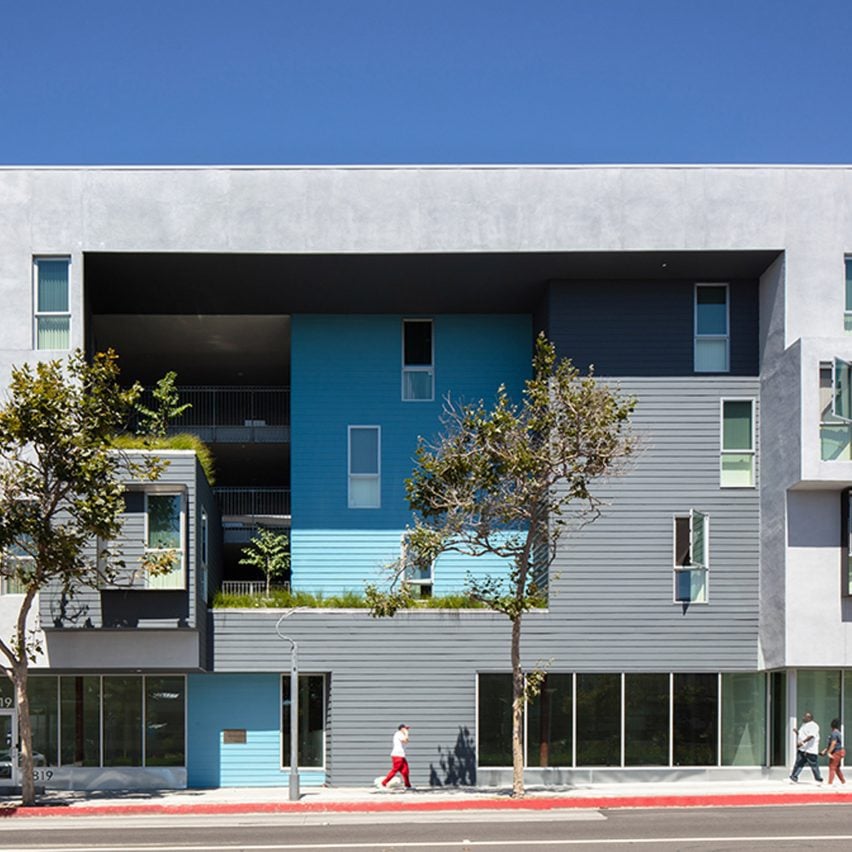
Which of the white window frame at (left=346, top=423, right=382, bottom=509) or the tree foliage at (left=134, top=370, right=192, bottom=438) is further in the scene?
the white window frame at (left=346, top=423, right=382, bottom=509)

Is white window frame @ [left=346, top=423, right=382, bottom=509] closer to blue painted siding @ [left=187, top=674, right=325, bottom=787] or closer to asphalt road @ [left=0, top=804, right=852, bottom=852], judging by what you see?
blue painted siding @ [left=187, top=674, right=325, bottom=787]

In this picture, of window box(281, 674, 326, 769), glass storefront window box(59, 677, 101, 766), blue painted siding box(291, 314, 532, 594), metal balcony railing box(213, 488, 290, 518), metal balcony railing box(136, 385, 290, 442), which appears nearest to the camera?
glass storefront window box(59, 677, 101, 766)

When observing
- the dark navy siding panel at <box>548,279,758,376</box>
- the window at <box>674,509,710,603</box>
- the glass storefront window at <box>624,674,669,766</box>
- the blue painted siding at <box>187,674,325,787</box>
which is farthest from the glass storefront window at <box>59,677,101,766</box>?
the window at <box>674,509,710,603</box>

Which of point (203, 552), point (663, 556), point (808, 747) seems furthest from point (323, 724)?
point (808, 747)

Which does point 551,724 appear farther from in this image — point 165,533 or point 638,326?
point 165,533

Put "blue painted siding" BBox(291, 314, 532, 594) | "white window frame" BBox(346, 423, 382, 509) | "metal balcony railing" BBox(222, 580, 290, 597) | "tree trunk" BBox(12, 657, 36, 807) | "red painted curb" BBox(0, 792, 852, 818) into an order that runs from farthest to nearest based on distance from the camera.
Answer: "white window frame" BBox(346, 423, 382, 509) → "blue painted siding" BBox(291, 314, 532, 594) → "metal balcony railing" BBox(222, 580, 290, 597) → "tree trunk" BBox(12, 657, 36, 807) → "red painted curb" BBox(0, 792, 852, 818)

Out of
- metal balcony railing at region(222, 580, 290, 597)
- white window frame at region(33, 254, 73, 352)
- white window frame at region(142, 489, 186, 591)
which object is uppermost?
white window frame at region(33, 254, 73, 352)

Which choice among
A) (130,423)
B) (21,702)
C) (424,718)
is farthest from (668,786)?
(130,423)

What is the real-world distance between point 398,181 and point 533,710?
1169 centimetres

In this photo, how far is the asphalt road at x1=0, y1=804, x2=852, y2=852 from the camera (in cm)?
2092

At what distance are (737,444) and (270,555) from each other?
11222 mm

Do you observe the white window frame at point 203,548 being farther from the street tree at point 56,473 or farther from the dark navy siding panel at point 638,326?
the dark navy siding panel at point 638,326

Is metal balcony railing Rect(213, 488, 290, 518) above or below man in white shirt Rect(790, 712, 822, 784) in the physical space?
above

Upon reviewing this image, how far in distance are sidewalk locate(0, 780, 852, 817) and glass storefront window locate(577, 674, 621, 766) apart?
80 centimetres
